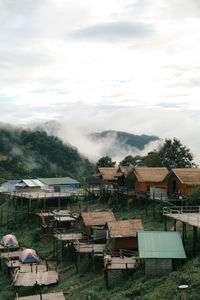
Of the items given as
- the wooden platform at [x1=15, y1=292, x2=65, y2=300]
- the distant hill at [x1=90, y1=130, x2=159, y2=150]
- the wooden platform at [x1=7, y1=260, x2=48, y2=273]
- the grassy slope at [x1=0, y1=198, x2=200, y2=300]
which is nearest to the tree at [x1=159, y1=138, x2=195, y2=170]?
the grassy slope at [x1=0, y1=198, x2=200, y2=300]

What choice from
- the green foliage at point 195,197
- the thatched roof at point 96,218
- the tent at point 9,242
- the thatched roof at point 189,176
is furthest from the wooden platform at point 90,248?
the thatched roof at point 189,176

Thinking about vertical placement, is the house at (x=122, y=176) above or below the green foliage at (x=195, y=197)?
above

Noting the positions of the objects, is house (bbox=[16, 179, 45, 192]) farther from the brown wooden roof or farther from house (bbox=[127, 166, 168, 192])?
the brown wooden roof

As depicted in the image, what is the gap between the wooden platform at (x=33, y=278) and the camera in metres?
32.5

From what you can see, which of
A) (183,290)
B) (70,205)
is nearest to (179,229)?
(183,290)

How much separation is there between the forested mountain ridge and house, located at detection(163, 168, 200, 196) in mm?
57612

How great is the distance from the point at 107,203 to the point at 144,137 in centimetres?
13501

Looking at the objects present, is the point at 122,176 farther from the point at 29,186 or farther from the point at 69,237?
the point at 69,237

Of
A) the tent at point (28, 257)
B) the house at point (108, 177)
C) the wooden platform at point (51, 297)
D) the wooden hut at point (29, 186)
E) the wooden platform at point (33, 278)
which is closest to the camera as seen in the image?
the wooden platform at point (51, 297)

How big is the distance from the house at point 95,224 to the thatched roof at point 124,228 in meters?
3.31

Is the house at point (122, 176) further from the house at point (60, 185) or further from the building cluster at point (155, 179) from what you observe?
the house at point (60, 185)

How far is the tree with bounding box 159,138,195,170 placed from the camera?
69438 millimetres

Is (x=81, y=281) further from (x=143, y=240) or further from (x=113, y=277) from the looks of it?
(x=143, y=240)

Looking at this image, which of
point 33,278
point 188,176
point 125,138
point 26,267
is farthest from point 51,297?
point 125,138
